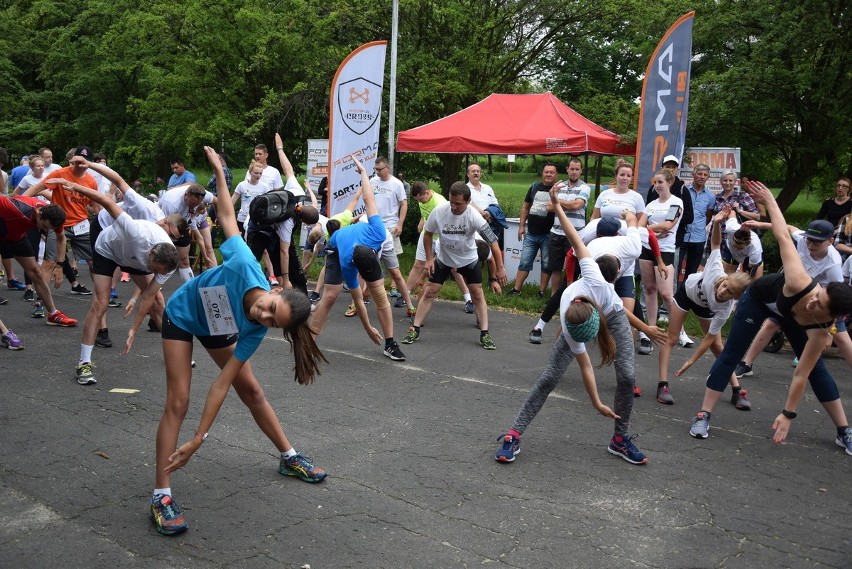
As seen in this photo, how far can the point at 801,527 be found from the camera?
4547 mm

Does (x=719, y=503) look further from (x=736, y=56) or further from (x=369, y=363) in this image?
(x=736, y=56)

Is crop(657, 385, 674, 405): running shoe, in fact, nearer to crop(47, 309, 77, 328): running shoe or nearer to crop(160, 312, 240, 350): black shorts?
crop(160, 312, 240, 350): black shorts

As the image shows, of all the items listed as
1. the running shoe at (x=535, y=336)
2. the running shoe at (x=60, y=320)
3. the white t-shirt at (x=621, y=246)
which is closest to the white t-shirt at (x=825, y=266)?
the white t-shirt at (x=621, y=246)

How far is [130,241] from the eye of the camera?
703cm

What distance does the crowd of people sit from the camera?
14.5ft

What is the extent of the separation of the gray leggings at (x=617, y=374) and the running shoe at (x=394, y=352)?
107 inches

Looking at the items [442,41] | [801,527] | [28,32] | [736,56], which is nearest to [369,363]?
[801,527]

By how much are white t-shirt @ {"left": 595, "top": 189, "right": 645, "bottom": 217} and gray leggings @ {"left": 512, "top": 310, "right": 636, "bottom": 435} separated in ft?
11.8

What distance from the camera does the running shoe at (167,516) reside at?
4.28 meters

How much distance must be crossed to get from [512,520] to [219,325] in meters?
2.01

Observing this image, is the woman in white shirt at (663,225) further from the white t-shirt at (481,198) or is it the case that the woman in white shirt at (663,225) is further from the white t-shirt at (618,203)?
the white t-shirt at (481,198)

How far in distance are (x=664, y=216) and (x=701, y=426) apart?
3803 millimetres

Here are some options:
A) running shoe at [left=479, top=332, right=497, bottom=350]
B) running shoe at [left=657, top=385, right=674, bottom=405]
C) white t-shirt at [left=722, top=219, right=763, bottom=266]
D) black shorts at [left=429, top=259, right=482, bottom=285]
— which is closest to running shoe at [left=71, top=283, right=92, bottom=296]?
black shorts at [left=429, top=259, right=482, bottom=285]

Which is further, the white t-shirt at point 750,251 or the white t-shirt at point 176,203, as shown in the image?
the white t-shirt at point 176,203
